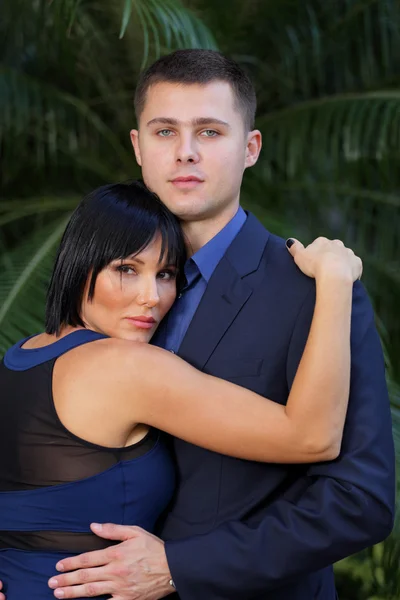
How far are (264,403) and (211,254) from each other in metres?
0.46

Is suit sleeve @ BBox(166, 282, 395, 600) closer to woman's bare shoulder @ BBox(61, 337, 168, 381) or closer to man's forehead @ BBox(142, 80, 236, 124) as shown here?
Answer: woman's bare shoulder @ BBox(61, 337, 168, 381)

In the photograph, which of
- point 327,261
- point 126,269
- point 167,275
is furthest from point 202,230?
point 327,261

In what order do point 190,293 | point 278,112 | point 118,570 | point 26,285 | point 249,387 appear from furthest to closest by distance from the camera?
1. point 278,112
2. point 26,285
3. point 190,293
4. point 249,387
5. point 118,570

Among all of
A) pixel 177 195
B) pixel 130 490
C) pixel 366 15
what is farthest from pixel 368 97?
pixel 130 490

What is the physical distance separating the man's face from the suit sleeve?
534 mm

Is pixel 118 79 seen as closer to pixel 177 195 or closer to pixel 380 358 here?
pixel 177 195

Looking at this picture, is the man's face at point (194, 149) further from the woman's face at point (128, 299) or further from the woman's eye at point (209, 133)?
the woman's face at point (128, 299)

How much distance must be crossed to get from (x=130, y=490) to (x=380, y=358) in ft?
2.01

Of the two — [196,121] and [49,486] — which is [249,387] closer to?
[49,486]

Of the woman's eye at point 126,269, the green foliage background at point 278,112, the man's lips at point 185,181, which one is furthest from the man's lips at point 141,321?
the green foliage background at point 278,112

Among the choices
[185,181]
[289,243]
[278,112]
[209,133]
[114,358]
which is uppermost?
[278,112]

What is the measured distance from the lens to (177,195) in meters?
2.19

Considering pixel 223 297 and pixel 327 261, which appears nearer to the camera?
pixel 327 261

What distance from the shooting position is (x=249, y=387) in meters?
1.98
